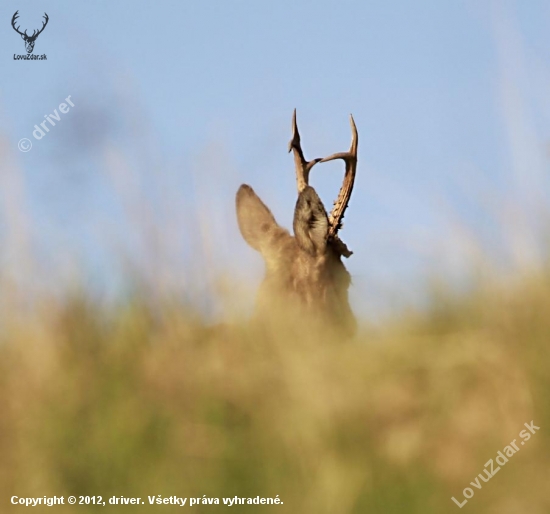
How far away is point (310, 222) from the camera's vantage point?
748 cm

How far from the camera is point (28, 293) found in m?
4.77

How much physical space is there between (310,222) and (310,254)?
0.93 feet

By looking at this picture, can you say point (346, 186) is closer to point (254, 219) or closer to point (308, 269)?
point (308, 269)

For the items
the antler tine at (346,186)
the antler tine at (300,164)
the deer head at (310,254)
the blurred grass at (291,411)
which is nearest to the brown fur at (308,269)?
the deer head at (310,254)

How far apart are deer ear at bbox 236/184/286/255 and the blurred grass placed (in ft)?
12.3

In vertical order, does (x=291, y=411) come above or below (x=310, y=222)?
below

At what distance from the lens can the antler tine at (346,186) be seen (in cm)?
766

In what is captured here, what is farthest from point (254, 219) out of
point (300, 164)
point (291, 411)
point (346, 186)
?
point (291, 411)

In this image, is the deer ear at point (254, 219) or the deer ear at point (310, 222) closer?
the deer ear at point (310, 222)

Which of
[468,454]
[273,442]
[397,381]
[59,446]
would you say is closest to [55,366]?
[59,446]

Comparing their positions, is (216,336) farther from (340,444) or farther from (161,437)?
(340,444)

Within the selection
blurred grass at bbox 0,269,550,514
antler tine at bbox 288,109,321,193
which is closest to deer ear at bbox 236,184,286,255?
antler tine at bbox 288,109,321,193

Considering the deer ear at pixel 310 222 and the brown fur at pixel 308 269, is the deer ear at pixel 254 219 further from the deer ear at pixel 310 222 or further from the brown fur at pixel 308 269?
the deer ear at pixel 310 222

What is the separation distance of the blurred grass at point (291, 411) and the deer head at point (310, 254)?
267cm
